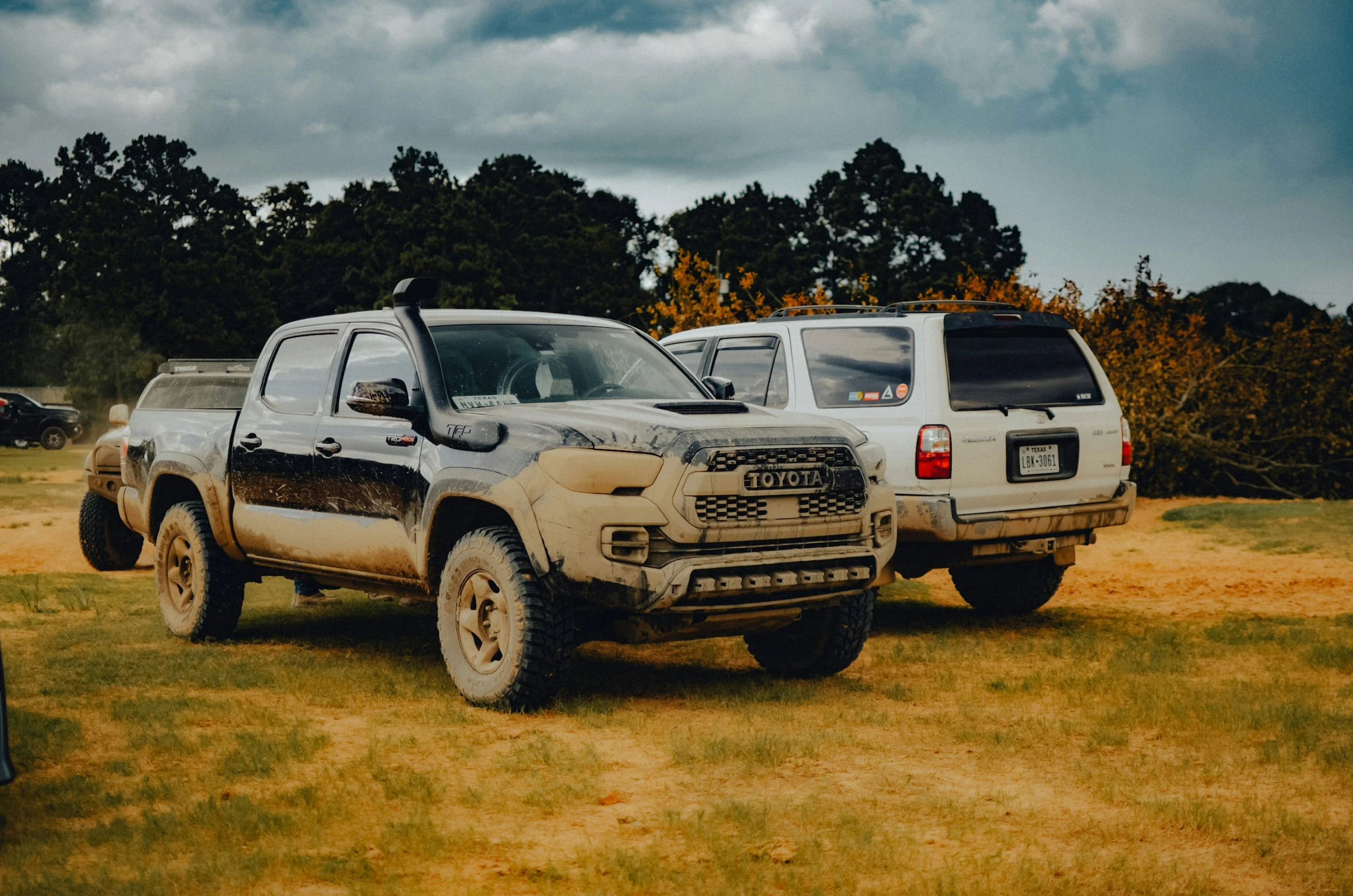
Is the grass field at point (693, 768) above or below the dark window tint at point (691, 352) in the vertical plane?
below

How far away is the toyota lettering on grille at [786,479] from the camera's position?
6.45 m

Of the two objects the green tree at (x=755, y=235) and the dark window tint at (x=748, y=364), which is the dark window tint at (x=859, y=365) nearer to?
the dark window tint at (x=748, y=364)

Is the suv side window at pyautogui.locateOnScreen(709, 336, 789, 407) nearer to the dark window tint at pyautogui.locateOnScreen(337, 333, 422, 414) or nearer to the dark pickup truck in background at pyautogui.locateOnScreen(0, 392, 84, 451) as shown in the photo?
the dark window tint at pyautogui.locateOnScreen(337, 333, 422, 414)

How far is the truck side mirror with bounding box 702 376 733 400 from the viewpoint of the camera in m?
8.03

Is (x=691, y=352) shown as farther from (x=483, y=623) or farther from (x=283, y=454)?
(x=483, y=623)

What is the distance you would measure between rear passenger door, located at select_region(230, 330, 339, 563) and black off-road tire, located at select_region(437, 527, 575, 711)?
1.31 m

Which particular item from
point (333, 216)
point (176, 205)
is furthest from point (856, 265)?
point (176, 205)

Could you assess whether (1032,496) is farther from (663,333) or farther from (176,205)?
(176,205)

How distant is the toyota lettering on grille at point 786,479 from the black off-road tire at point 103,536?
8.55 meters

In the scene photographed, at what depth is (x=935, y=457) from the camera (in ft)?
27.6

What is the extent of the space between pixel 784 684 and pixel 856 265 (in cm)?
5811

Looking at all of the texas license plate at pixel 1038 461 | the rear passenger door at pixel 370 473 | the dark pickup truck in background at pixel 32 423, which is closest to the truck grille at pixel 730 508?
the rear passenger door at pixel 370 473

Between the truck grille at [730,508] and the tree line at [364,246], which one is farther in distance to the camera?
the tree line at [364,246]

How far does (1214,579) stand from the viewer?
12.3 m
